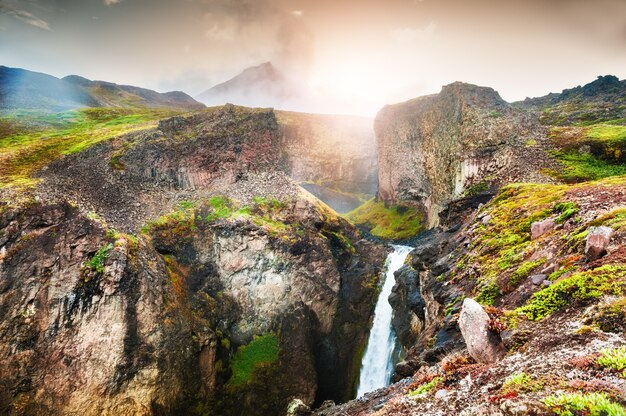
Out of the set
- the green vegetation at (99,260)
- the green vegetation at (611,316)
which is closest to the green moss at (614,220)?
the green vegetation at (611,316)

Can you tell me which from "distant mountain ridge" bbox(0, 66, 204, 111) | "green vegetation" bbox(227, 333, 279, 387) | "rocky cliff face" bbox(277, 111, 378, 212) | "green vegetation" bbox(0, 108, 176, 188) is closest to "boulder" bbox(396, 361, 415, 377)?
"green vegetation" bbox(227, 333, 279, 387)

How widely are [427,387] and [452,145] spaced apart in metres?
40.1

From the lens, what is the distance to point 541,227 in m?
14.7

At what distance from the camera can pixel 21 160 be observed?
1248 inches

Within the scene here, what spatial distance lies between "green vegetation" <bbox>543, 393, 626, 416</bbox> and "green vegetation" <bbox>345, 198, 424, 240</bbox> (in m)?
57.2

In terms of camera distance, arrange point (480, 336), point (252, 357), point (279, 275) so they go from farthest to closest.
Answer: point (279, 275) → point (252, 357) → point (480, 336)

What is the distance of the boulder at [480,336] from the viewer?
8.26 m

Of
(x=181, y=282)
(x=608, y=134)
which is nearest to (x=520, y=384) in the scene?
(x=181, y=282)

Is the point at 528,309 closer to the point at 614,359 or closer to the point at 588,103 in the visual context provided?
the point at 614,359

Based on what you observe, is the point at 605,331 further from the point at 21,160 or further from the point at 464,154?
the point at 21,160

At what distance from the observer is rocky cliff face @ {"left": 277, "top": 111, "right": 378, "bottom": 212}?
3802 inches

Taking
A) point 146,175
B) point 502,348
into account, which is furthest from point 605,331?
point 146,175

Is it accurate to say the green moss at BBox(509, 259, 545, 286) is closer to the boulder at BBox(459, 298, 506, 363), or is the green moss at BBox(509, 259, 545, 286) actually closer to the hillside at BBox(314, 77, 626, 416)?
the hillside at BBox(314, 77, 626, 416)

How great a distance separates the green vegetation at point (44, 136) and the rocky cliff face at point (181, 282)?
2.20 meters
